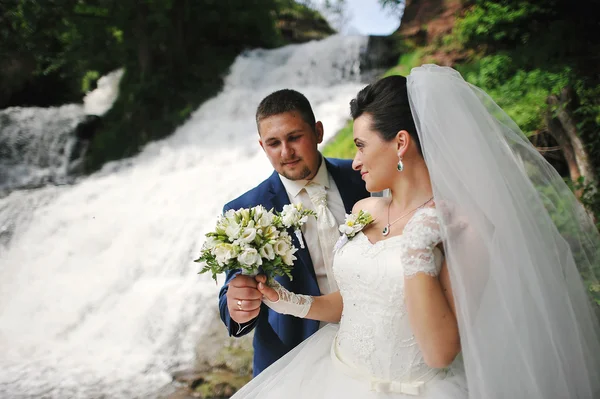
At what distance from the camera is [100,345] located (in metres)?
5.15

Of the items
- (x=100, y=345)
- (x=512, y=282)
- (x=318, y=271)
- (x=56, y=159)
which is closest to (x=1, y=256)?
(x=100, y=345)

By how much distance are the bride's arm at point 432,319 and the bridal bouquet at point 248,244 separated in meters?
0.54

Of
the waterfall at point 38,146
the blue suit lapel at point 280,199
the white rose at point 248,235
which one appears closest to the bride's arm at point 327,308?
Result: the blue suit lapel at point 280,199

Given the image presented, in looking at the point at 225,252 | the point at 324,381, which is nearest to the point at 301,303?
the point at 324,381

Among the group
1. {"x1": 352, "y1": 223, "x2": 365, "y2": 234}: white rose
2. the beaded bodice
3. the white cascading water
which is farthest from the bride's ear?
the white cascading water

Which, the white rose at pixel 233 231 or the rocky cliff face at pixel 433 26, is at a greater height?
the rocky cliff face at pixel 433 26

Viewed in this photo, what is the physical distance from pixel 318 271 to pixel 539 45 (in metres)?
7.55

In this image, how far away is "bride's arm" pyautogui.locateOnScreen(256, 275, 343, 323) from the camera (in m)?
1.92

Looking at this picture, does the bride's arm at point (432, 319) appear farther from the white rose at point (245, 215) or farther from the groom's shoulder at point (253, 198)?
the groom's shoulder at point (253, 198)

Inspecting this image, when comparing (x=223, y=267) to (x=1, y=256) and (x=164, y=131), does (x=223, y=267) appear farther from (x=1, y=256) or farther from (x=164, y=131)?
(x=164, y=131)

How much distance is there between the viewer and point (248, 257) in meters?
1.68

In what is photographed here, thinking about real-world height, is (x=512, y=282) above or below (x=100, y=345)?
below

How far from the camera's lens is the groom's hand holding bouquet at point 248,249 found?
1.69m

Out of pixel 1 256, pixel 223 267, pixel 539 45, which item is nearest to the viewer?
pixel 223 267
